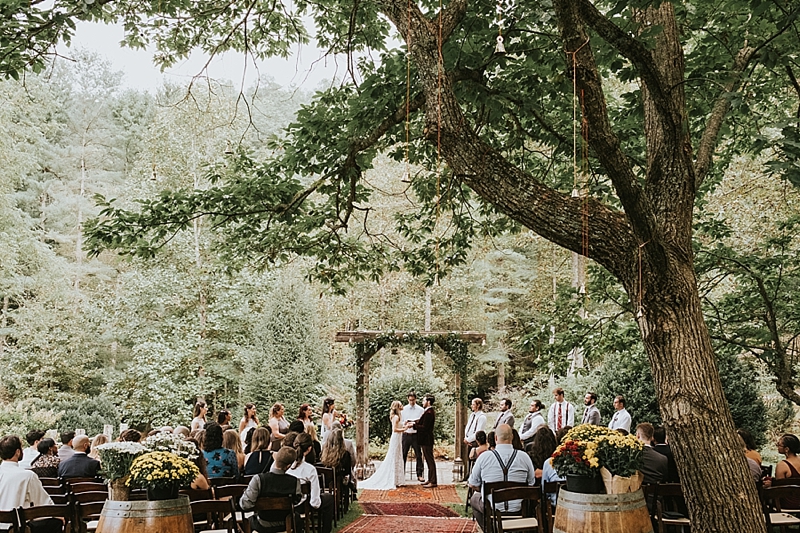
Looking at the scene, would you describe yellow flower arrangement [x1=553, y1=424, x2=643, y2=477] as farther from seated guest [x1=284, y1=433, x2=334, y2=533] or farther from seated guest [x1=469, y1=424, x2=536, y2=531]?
seated guest [x1=284, y1=433, x2=334, y2=533]

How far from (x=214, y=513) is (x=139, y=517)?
2307 millimetres

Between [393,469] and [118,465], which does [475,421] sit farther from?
[118,465]

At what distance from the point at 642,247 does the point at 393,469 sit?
10.4 metres

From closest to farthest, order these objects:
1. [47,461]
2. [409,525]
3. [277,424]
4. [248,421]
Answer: [47,461], [409,525], [277,424], [248,421]

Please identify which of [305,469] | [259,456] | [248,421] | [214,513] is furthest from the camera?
[248,421]

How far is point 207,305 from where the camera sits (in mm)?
22547

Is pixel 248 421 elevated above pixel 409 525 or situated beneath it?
elevated above

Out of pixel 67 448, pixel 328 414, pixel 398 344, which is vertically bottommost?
pixel 67 448

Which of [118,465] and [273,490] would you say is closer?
[118,465]

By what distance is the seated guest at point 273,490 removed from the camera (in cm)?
Result: 614

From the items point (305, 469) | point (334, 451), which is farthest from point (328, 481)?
point (305, 469)

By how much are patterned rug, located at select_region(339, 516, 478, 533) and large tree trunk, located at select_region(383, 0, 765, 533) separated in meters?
5.23

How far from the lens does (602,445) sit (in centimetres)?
452

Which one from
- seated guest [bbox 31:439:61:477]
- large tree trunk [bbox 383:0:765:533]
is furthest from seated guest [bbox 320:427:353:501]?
large tree trunk [bbox 383:0:765:533]
